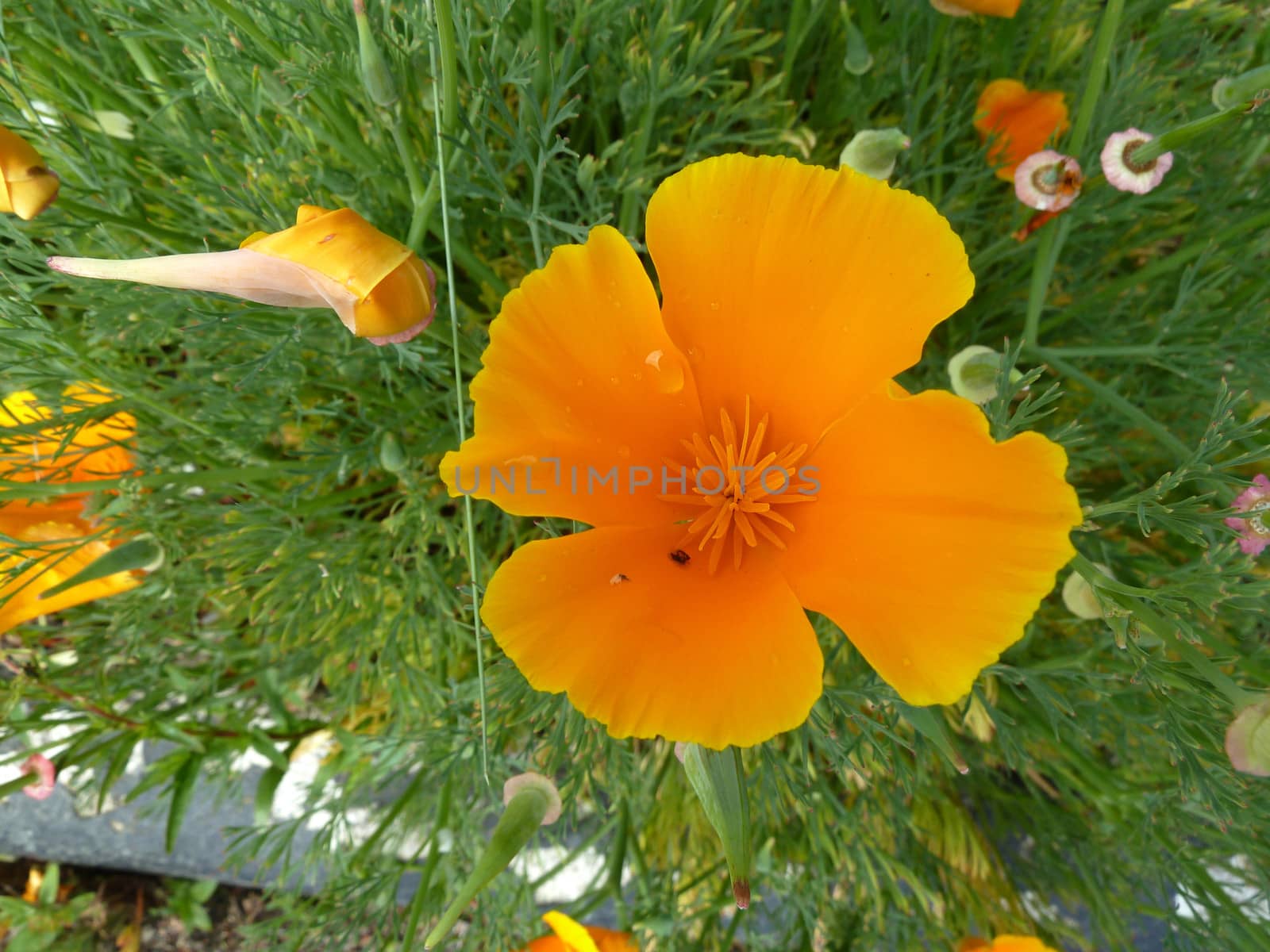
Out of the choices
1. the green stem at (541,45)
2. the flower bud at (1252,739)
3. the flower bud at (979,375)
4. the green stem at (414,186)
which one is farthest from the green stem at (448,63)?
the flower bud at (1252,739)

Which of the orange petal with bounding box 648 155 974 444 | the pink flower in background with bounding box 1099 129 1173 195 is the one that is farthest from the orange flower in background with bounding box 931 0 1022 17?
the orange petal with bounding box 648 155 974 444

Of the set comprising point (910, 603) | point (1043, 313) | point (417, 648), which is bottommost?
point (417, 648)

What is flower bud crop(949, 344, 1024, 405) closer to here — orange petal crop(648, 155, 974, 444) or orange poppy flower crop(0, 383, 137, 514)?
orange petal crop(648, 155, 974, 444)

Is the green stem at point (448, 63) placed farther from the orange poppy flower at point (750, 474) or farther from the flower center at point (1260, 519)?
the flower center at point (1260, 519)

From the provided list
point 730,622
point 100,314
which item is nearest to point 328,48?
point 100,314

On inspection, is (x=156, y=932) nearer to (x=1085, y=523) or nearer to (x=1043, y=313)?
(x=1085, y=523)

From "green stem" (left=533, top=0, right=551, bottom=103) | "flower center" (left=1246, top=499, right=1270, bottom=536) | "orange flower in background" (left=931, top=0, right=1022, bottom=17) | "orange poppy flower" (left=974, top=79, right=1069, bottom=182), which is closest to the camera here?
"flower center" (left=1246, top=499, right=1270, bottom=536)
